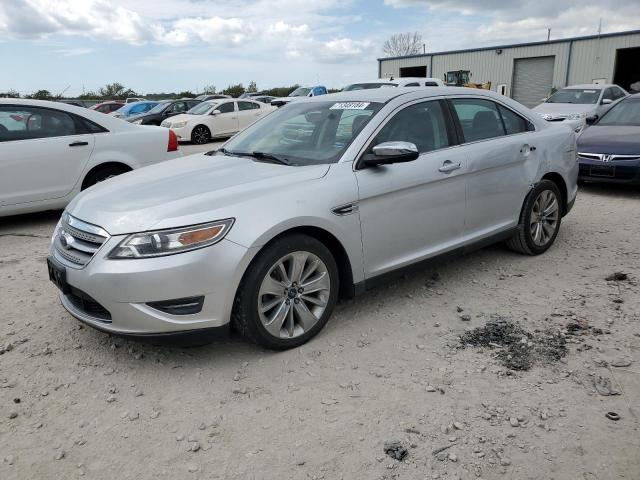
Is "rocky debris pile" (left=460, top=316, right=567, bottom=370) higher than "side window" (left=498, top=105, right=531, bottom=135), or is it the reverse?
"side window" (left=498, top=105, right=531, bottom=135)

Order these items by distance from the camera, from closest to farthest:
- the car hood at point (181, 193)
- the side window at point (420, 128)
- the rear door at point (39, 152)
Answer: the car hood at point (181, 193), the side window at point (420, 128), the rear door at point (39, 152)

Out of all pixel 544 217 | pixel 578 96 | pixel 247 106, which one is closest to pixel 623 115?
pixel 544 217

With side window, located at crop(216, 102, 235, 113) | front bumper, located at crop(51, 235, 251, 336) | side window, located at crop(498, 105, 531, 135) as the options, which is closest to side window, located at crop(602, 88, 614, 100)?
side window, located at crop(498, 105, 531, 135)

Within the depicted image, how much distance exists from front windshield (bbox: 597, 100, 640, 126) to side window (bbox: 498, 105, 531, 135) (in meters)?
4.77

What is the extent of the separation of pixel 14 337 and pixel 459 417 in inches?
118

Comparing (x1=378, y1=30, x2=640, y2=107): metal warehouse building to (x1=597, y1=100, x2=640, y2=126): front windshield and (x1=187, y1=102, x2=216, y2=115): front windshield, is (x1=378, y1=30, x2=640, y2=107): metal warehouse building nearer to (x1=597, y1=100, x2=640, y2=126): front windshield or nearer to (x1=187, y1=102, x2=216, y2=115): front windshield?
(x1=187, y1=102, x2=216, y2=115): front windshield

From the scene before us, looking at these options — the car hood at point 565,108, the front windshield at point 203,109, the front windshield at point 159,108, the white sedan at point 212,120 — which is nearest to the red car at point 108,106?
the front windshield at point 159,108

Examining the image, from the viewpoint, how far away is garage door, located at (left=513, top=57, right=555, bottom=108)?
32250 millimetres

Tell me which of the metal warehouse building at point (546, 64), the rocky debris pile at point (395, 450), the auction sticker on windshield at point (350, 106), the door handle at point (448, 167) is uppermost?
the metal warehouse building at point (546, 64)

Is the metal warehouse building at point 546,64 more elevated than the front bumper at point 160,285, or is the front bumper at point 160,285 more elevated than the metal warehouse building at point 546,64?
the metal warehouse building at point 546,64

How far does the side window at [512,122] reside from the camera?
4883 mm

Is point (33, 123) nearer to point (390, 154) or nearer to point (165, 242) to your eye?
point (165, 242)

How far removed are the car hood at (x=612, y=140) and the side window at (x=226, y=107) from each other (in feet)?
42.7

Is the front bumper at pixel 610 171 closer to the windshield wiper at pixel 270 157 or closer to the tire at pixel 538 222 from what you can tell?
the tire at pixel 538 222
